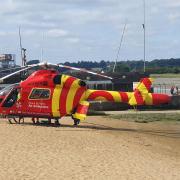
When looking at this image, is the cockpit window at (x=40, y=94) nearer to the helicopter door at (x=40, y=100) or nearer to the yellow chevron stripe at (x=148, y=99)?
the helicopter door at (x=40, y=100)

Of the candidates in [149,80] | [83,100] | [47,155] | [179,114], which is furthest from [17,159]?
[179,114]

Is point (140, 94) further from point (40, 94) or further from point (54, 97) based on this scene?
point (40, 94)

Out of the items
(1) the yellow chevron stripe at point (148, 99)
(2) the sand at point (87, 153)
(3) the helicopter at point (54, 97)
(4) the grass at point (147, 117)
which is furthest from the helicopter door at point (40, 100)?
(4) the grass at point (147, 117)

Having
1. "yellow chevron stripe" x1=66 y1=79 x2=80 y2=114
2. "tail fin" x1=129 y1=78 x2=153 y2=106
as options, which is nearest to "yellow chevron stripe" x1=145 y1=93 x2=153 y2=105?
"tail fin" x1=129 y1=78 x2=153 y2=106

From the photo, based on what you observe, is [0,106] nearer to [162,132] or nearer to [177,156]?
[162,132]

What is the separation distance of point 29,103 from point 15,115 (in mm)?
913

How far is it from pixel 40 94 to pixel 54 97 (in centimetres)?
70

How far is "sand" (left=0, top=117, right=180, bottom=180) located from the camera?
14492 mm

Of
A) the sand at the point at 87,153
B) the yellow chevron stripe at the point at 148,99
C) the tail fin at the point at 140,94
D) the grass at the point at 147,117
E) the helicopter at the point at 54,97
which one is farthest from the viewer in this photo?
the grass at the point at 147,117

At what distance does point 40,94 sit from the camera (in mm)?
25312

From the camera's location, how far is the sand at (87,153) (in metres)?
14.5

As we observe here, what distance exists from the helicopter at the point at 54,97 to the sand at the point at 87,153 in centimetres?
95

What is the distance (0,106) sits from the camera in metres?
25.8

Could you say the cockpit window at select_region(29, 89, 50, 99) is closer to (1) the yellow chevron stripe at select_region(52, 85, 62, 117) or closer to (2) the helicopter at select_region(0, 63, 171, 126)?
(2) the helicopter at select_region(0, 63, 171, 126)
